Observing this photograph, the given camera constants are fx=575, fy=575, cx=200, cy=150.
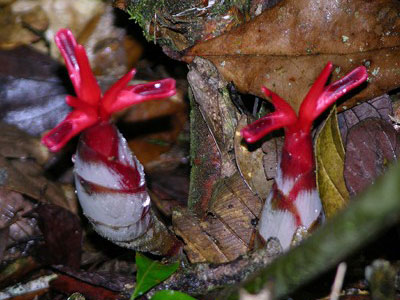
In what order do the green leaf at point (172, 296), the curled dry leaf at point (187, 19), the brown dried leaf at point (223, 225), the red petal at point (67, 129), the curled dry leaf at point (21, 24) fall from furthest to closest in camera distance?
1. the curled dry leaf at point (21, 24)
2. the curled dry leaf at point (187, 19)
3. the brown dried leaf at point (223, 225)
4. the green leaf at point (172, 296)
5. the red petal at point (67, 129)

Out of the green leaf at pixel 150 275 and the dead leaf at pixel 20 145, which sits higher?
the green leaf at pixel 150 275

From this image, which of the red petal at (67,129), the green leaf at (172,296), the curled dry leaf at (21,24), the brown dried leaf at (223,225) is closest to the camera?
the red petal at (67,129)

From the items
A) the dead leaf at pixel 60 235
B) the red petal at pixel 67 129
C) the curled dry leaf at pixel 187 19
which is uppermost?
the red petal at pixel 67 129

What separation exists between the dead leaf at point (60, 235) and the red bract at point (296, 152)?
1.50m

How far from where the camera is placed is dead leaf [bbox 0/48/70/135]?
3.80m

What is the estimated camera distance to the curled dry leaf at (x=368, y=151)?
282 centimetres

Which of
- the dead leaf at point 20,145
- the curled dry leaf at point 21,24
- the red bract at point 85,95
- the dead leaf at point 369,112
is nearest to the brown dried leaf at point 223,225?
the dead leaf at point 369,112

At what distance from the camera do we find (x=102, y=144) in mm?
2336

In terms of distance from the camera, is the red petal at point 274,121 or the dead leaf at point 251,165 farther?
the dead leaf at point 251,165

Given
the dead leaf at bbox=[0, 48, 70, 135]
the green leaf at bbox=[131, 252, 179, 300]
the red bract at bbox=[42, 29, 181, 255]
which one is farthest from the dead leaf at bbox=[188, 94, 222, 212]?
the dead leaf at bbox=[0, 48, 70, 135]

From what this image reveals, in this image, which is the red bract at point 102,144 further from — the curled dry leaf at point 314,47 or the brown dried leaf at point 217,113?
the curled dry leaf at point 314,47

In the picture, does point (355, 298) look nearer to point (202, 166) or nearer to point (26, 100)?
point (202, 166)

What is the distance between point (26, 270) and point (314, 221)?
6.12 ft

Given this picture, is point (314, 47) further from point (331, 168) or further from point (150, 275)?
point (150, 275)
